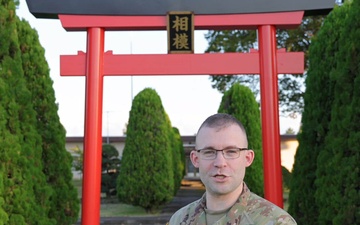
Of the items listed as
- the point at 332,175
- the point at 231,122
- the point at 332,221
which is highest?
the point at 231,122

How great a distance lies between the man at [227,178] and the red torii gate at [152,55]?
4.51 m

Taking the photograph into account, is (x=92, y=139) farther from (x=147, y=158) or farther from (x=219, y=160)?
(x=147, y=158)

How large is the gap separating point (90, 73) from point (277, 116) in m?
2.24

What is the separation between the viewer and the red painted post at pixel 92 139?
19.3 feet

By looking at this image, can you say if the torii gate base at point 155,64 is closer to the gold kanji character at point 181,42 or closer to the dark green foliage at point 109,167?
the gold kanji character at point 181,42

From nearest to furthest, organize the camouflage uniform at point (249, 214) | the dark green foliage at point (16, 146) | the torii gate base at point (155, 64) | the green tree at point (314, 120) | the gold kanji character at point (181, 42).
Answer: the camouflage uniform at point (249, 214)
the dark green foliage at point (16, 146)
the green tree at point (314, 120)
the torii gate base at point (155, 64)
the gold kanji character at point (181, 42)

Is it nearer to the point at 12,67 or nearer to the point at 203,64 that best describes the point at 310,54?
the point at 203,64

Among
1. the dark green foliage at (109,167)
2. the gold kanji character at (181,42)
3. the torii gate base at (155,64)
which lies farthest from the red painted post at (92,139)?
the dark green foliage at (109,167)

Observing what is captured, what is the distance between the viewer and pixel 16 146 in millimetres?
4586

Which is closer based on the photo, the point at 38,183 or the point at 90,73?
the point at 38,183

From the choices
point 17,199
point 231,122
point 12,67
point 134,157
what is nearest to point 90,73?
point 12,67

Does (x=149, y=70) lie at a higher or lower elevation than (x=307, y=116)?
higher

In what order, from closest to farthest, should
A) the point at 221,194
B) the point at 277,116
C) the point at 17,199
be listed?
the point at 221,194, the point at 17,199, the point at 277,116

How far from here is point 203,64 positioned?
235 inches
